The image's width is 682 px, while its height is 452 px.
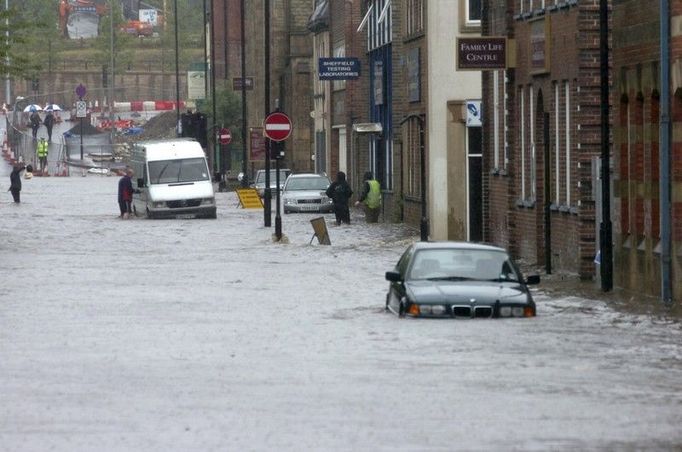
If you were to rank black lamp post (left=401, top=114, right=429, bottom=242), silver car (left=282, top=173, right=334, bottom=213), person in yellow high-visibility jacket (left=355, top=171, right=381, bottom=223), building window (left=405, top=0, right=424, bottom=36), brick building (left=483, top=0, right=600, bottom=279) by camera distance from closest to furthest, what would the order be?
1. brick building (left=483, top=0, right=600, bottom=279)
2. black lamp post (left=401, top=114, right=429, bottom=242)
3. building window (left=405, top=0, right=424, bottom=36)
4. person in yellow high-visibility jacket (left=355, top=171, right=381, bottom=223)
5. silver car (left=282, top=173, right=334, bottom=213)

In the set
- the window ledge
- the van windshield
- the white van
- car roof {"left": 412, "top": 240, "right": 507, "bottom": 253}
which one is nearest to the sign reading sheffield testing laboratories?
the window ledge

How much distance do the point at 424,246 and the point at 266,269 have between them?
12.8 metres

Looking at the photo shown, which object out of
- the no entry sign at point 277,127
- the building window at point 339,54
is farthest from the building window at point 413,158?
the building window at point 339,54

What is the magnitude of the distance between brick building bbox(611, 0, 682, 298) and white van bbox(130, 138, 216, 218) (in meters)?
30.7

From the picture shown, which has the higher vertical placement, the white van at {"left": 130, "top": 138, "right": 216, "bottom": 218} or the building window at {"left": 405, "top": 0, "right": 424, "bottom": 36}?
the building window at {"left": 405, "top": 0, "right": 424, "bottom": 36}

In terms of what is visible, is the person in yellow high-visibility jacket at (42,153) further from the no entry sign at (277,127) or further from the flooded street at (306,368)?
the flooded street at (306,368)

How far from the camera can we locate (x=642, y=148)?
3105cm

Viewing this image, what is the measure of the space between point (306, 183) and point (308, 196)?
2.70 ft

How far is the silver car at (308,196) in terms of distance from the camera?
216 ft

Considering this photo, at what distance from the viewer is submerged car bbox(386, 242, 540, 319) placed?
939 inches

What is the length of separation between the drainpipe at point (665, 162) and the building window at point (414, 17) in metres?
23.7

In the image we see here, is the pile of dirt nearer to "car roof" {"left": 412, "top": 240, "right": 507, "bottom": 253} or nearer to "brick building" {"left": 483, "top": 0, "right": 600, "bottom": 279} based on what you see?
"brick building" {"left": 483, "top": 0, "right": 600, "bottom": 279}

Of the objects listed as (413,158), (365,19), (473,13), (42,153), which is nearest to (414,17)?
(413,158)

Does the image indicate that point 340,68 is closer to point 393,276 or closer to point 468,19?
point 468,19
